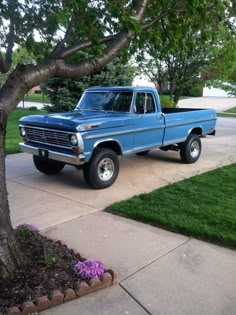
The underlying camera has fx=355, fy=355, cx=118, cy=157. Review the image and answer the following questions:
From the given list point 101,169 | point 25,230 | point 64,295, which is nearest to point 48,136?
point 101,169

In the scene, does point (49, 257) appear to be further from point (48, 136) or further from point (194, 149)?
point (194, 149)

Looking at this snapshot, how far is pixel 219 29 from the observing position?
16.7 feet

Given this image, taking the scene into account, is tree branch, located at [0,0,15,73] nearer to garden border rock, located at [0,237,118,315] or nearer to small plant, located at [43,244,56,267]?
small plant, located at [43,244,56,267]

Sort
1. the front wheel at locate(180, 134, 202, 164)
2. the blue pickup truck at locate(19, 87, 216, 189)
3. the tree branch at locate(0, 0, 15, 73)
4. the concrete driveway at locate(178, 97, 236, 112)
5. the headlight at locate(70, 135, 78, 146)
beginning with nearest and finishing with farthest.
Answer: the tree branch at locate(0, 0, 15, 73) < the headlight at locate(70, 135, 78, 146) < the blue pickup truck at locate(19, 87, 216, 189) < the front wheel at locate(180, 134, 202, 164) < the concrete driveway at locate(178, 97, 236, 112)

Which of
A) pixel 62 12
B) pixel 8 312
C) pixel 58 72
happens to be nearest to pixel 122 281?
pixel 8 312

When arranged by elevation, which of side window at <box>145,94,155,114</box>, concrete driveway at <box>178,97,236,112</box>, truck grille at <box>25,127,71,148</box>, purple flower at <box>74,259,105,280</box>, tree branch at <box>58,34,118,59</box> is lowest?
purple flower at <box>74,259,105,280</box>

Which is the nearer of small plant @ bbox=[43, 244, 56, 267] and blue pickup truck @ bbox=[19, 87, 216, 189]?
small plant @ bbox=[43, 244, 56, 267]

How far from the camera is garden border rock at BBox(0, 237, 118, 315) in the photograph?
9.42ft

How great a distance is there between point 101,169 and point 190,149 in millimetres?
3057

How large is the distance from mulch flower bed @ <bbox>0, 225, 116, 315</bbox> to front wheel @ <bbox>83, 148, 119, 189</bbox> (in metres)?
2.54

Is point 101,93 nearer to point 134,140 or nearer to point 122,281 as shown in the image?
point 134,140

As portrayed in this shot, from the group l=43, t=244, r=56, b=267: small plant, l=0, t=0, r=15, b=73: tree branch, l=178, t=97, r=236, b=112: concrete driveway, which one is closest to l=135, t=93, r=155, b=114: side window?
l=0, t=0, r=15, b=73: tree branch

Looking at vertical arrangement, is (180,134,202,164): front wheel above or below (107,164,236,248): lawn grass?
above

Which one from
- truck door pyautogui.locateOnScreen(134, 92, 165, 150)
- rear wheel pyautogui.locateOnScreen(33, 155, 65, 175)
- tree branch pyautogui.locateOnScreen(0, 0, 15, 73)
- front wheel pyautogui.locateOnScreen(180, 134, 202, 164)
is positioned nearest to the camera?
tree branch pyautogui.locateOnScreen(0, 0, 15, 73)
